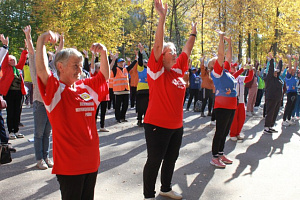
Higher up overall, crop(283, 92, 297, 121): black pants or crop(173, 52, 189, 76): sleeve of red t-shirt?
crop(173, 52, 189, 76): sleeve of red t-shirt

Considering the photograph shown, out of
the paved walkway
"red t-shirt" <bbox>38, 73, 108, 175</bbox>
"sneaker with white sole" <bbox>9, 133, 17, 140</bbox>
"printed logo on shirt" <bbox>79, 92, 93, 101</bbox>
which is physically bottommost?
the paved walkway

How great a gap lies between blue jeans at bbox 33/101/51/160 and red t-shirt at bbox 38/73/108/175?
268 cm

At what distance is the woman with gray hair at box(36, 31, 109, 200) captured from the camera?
2338 mm

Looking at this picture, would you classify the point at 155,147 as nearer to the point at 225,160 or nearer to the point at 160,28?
the point at 160,28

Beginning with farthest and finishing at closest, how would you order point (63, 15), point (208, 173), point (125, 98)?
1. point (63, 15)
2. point (125, 98)
3. point (208, 173)

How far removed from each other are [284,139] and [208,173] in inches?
166

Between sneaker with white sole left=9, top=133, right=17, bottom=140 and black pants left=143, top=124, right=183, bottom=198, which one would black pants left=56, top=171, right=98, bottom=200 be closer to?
black pants left=143, top=124, right=183, bottom=198

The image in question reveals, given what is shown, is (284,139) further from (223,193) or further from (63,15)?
(63,15)

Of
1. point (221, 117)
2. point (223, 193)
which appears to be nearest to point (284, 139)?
point (221, 117)

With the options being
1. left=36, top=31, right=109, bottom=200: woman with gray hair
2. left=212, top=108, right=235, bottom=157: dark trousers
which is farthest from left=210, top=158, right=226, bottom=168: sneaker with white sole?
left=36, top=31, right=109, bottom=200: woman with gray hair

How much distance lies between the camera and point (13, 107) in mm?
7316

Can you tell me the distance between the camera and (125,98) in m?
9.83

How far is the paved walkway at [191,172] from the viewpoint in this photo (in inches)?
165

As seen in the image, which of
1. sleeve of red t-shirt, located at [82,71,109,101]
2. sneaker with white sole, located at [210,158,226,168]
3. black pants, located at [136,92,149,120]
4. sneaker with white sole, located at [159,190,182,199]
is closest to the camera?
sleeve of red t-shirt, located at [82,71,109,101]
